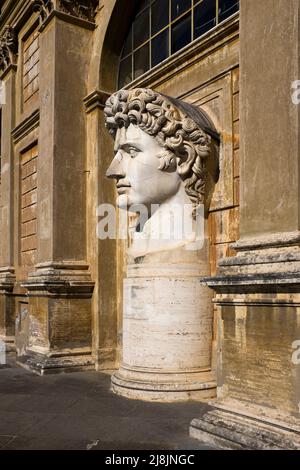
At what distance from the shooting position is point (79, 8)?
7961mm

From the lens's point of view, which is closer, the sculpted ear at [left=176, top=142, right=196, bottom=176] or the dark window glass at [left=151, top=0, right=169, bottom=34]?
the sculpted ear at [left=176, top=142, right=196, bottom=176]

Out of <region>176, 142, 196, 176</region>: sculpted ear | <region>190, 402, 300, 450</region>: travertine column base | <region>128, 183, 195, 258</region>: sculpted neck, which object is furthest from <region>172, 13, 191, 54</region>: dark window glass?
<region>190, 402, 300, 450</region>: travertine column base

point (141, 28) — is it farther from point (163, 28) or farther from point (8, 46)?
point (8, 46)

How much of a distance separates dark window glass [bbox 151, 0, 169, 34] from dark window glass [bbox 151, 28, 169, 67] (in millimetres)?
120

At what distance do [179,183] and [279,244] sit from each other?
1913 mm

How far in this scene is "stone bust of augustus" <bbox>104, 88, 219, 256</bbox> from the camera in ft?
17.2

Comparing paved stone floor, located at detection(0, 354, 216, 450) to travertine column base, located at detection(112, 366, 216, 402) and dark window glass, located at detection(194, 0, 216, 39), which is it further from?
dark window glass, located at detection(194, 0, 216, 39)

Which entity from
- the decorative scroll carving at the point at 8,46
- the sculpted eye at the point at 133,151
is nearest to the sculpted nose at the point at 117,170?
the sculpted eye at the point at 133,151

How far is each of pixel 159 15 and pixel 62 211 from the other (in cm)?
311

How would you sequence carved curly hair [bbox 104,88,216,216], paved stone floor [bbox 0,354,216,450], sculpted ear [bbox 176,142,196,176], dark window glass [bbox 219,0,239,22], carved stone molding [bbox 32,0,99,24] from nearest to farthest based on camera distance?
paved stone floor [bbox 0,354,216,450] → carved curly hair [bbox 104,88,216,216] → sculpted ear [bbox 176,142,196,176] → dark window glass [bbox 219,0,239,22] → carved stone molding [bbox 32,0,99,24]

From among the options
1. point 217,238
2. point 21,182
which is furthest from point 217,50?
point 21,182

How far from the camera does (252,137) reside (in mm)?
4012

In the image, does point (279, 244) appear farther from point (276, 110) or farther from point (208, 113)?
point (208, 113)

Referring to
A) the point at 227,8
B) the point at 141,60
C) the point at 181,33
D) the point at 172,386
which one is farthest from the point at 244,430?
the point at 141,60
